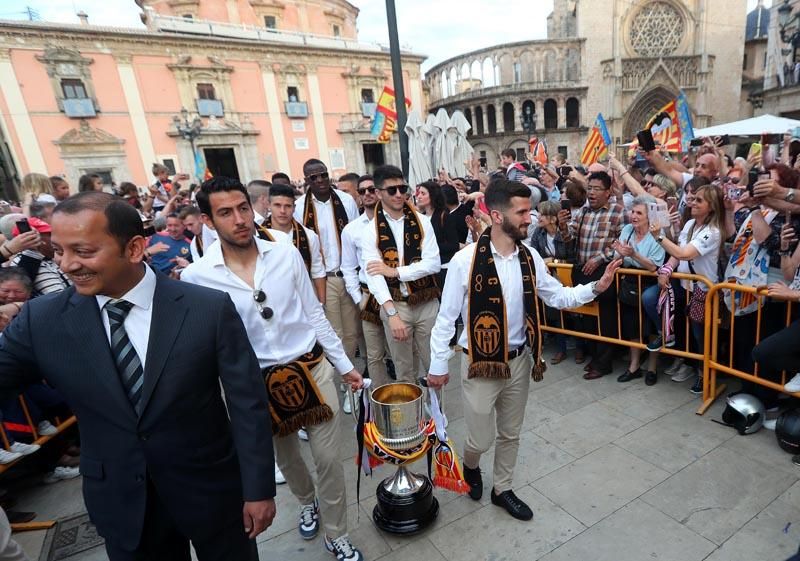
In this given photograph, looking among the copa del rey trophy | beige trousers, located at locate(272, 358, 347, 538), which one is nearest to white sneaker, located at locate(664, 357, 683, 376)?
the copa del rey trophy

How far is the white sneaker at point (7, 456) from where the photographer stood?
3.33m

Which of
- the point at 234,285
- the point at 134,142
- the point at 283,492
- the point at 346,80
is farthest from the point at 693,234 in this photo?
the point at 346,80

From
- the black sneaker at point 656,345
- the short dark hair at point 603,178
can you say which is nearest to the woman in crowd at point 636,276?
the black sneaker at point 656,345

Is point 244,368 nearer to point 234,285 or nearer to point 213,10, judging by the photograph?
point 234,285

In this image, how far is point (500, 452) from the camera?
3.00m

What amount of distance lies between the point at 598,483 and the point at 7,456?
4.59 metres

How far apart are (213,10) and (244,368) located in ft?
130

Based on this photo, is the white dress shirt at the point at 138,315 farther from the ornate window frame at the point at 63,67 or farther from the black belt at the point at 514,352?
the ornate window frame at the point at 63,67

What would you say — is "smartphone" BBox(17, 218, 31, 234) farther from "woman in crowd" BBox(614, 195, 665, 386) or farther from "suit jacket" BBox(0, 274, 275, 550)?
"woman in crowd" BBox(614, 195, 665, 386)

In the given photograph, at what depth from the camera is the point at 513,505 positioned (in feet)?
9.80

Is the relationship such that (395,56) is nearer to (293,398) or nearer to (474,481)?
(293,398)

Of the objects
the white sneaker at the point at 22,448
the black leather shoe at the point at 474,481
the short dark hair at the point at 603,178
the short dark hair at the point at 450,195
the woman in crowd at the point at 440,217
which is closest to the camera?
the black leather shoe at the point at 474,481

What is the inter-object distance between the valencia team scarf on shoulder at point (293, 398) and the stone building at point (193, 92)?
28406 millimetres

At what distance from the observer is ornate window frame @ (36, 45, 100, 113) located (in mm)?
23703
